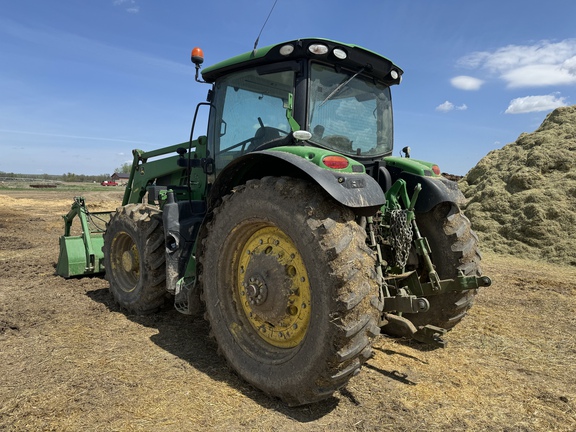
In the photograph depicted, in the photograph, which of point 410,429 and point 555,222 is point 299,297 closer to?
point 410,429

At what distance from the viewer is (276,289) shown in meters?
3.07

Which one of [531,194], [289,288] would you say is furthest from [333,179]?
[531,194]

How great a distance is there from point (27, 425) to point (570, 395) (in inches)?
143

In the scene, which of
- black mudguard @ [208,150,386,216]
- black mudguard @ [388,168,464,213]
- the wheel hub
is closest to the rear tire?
black mudguard @ [388,168,464,213]

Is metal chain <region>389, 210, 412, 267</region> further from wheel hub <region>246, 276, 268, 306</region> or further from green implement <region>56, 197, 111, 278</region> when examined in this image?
green implement <region>56, 197, 111, 278</region>

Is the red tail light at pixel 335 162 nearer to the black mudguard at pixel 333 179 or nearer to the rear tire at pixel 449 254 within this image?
the black mudguard at pixel 333 179

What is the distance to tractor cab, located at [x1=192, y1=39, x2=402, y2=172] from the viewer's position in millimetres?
3455

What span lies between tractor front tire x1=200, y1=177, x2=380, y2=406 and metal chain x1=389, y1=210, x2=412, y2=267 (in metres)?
0.81

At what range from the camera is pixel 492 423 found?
2684mm

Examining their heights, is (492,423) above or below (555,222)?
below

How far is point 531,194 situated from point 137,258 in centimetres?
923

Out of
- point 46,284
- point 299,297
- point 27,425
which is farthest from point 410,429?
point 46,284

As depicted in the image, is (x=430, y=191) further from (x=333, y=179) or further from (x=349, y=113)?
(x=333, y=179)

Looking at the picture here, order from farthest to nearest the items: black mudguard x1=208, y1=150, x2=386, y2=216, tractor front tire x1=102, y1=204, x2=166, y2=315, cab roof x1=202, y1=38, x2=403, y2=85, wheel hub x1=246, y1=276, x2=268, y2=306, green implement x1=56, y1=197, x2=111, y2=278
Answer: green implement x1=56, y1=197, x2=111, y2=278 < tractor front tire x1=102, y1=204, x2=166, y2=315 < cab roof x1=202, y1=38, x2=403, y2=85 < wheel hub x1=246, y1=276, x2=268, y2=306 < black mudguard x1=208, y1=150, x2=386, y2=216
